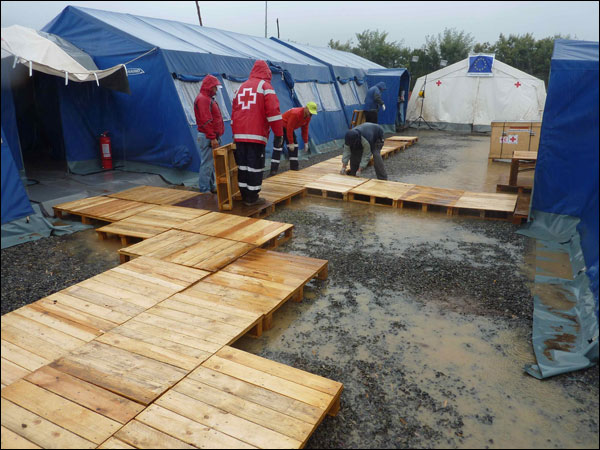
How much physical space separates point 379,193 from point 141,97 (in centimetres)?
483

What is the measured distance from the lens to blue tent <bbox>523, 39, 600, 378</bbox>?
3.08 metres

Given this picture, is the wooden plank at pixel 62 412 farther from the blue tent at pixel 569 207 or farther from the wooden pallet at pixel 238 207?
the wooden pallet at pixel 238 207

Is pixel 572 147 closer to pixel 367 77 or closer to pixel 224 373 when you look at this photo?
pixel 224 373

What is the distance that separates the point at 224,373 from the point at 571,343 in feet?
8.46

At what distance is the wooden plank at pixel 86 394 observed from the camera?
2.29 meters

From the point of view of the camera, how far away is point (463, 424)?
2510mm

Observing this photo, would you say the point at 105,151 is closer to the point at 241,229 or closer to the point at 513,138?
the point at 241,229

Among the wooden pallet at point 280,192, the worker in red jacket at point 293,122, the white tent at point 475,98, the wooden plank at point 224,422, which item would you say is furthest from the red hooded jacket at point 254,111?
the white tent at point 475,98

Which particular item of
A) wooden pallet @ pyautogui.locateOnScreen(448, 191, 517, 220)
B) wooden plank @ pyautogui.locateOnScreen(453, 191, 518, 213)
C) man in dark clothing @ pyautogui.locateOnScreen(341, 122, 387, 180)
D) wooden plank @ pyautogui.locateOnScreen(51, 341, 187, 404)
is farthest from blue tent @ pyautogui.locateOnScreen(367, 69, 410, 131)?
wooden plank @ pyautogui.locateOnScreen(51, 341, 187, 404)

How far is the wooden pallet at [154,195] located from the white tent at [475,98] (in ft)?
41.4

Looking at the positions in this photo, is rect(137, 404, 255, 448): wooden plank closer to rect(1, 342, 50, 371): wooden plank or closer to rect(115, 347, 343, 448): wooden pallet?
rect(115, 347, 343, 448): wooden pallet

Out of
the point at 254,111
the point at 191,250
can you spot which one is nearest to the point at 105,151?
the point at 254,111

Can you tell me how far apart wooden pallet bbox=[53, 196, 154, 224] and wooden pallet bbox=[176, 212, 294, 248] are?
1031mm

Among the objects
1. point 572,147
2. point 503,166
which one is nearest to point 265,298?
point 572,147
